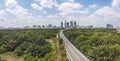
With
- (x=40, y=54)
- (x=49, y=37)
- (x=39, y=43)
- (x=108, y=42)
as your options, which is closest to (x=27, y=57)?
(x=40, y=54)

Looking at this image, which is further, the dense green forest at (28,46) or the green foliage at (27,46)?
the green foliage at (27,46)

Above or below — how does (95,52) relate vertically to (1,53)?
above

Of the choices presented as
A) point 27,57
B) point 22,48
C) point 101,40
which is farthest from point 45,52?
point 101,40

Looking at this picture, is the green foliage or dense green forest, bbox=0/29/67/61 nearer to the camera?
dense green forest, bbox=0/29/67/61

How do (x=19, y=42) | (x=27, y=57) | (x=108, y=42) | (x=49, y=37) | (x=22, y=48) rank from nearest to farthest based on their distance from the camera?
(x=108, y=42)
(x=27, y=57)
(x=22, y=48)
(x=19, y=42)
(x=49, y=37)

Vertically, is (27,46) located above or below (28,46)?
below

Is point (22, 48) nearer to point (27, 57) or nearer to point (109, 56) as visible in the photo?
point (27, 57)

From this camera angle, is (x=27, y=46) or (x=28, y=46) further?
(x=27, y=46)

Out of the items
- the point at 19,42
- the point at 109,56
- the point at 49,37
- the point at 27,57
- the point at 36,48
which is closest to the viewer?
the point at 109,56

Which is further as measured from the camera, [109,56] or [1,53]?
[1,53]

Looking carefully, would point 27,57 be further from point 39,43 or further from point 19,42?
point 19,42
